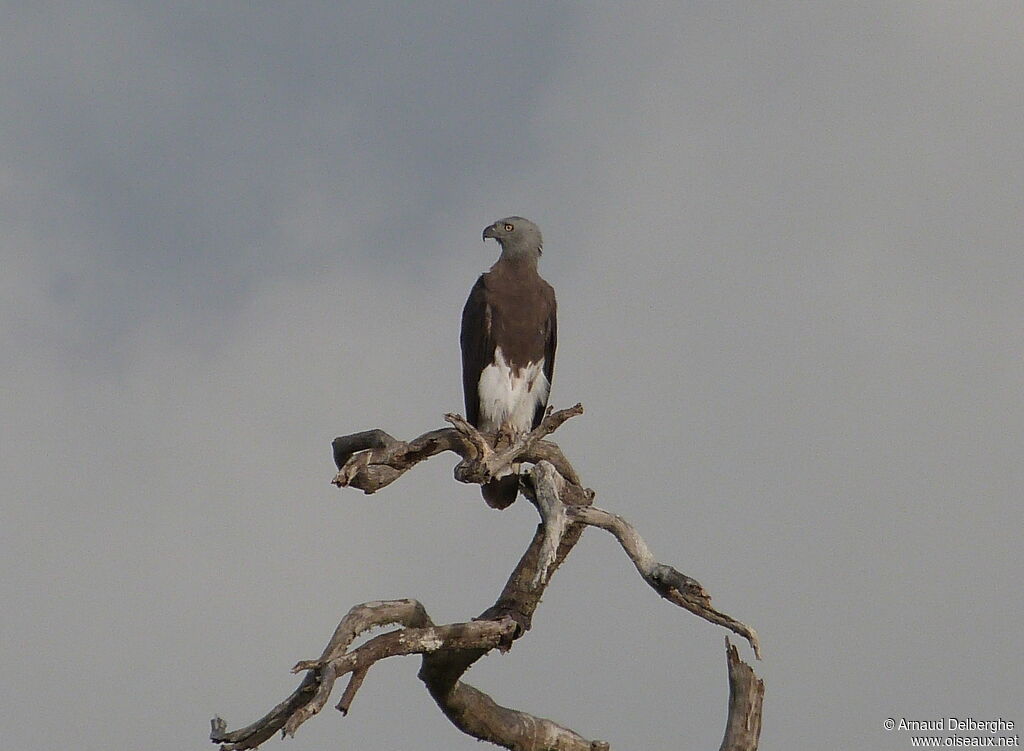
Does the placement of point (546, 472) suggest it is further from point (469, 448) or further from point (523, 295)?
point (523, 295)

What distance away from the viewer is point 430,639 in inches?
280

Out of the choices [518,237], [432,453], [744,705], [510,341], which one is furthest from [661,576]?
[518,237]

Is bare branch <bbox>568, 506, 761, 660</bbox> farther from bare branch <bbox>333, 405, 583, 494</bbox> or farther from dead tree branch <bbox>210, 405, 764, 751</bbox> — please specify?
bare branch <bbox>333, 405, 583, 494</bbox>

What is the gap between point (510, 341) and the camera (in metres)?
11.1

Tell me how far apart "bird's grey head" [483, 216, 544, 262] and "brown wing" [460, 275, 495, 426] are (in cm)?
37

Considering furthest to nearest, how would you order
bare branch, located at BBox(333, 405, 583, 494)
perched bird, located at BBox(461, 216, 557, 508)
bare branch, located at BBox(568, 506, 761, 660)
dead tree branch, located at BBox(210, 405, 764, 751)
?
perched bird, located at BBox(461, 216, 557, 508)
bare branch, located at BBox(333, 405, 583, 494)
bare branch, located at BBox(568, 506, 761, 660)
dead tree branch, located at BBox(210, 405, 764, 751)

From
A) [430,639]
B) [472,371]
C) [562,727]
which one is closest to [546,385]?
[472,371]

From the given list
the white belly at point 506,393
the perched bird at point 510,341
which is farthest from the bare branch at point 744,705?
the white belly at point 506,393

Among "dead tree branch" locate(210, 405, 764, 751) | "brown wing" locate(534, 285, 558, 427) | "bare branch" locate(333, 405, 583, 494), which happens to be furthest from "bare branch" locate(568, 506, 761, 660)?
"brown wing" locate(534, 285, 558, 427)

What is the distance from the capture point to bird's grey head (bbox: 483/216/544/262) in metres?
11.6

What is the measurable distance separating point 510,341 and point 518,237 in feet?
3.34

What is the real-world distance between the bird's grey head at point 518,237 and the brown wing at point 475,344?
37 cm

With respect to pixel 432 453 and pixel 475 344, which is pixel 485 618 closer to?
pixel 432 453

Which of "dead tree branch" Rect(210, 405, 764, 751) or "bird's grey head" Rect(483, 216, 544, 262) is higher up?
"bird's grey head" Rect(483, 216, 544, 262)
